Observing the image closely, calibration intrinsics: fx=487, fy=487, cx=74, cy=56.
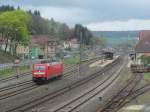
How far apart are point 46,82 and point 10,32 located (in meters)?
75.1

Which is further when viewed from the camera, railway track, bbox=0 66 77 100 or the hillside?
the hillside

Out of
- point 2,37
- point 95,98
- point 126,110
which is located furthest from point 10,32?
point 126,110

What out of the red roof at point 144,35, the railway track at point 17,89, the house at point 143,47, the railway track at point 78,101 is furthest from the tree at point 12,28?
the railway track at point 78,101

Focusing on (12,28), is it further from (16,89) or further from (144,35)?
(16,89)

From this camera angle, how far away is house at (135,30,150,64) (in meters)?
92.2

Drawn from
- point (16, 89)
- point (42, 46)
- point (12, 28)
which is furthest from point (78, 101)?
point (42, 46)

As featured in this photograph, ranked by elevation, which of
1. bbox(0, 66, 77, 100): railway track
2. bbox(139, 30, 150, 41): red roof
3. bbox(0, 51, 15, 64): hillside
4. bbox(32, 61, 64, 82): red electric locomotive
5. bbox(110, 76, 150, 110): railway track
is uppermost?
bbox(139, 30, 150, 41): red roof

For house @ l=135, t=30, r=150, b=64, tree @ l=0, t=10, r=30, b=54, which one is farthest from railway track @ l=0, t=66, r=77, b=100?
tree @ l=0, t=10, r=30, b=54

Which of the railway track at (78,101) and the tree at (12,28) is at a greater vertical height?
the tree at (12,28)

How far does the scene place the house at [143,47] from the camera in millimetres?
92188

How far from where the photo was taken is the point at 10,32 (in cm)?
13188

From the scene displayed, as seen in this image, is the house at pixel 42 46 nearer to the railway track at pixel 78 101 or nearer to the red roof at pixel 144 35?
the red roof at pixel 144 35

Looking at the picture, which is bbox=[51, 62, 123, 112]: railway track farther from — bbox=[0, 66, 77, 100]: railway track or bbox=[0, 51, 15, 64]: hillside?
bbox=[0, 51, 15, 64]: hillside

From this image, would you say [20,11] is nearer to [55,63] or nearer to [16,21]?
[16,21]
